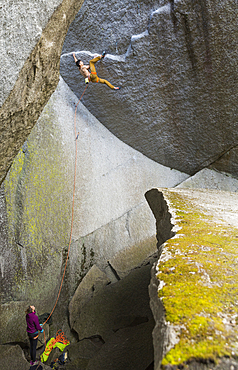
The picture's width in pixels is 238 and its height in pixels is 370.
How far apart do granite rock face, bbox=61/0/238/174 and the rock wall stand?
18.5 inches

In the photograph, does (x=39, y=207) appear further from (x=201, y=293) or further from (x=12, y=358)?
(x=201, y=293)

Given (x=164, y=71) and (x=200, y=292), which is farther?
(x=164, y=71)

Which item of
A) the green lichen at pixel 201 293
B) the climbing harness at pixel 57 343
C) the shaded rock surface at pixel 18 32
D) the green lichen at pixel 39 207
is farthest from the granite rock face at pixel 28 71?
the climbing harness at pixel 57 343

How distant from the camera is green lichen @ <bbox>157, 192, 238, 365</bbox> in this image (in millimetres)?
581

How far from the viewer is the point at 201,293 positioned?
0.80m

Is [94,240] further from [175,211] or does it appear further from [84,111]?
[175,211]

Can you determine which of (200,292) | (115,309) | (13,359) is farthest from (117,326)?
(200,292)

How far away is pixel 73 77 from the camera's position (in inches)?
155

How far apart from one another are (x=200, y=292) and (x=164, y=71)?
3376 millimetres

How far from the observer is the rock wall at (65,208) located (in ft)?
11.2

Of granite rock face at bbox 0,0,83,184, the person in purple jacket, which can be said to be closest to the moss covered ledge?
granite rock face at bbox 0,0,83,184

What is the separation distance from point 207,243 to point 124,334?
1882mm

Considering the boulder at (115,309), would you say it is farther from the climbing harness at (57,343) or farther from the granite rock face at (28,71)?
the granite rock face at (28,71)

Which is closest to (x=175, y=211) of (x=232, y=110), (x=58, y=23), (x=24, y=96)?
(x=24, y=96)
